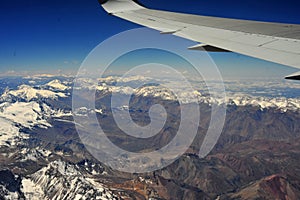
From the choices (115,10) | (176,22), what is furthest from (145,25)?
(115,10)

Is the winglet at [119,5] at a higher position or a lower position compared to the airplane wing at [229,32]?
higher

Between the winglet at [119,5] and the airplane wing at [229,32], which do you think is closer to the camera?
the airplane wing at [229,32]

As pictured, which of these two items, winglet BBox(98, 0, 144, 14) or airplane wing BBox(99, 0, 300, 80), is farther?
winglet BBox(98, 0, 144, 14)

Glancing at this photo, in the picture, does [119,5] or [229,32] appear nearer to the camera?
[229,32]

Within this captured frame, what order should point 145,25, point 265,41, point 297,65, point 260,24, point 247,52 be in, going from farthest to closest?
point 260,24 → point 145,25 → point 265,41 → point 247,52 → point 297,65

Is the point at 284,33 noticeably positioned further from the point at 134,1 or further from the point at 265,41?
the point at 134,1

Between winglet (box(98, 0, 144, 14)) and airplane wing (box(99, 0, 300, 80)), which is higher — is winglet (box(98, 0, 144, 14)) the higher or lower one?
the higher one
